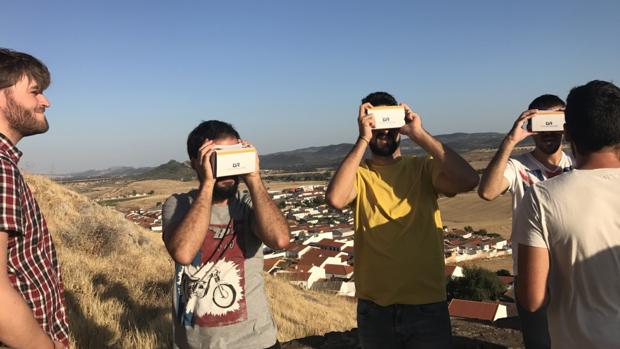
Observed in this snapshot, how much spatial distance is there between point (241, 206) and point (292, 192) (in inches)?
3686

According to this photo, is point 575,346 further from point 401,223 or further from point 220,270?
point 220,270

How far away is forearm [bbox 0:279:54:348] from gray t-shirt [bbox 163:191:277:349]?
79 cm

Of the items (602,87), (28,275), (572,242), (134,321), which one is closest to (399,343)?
(572,242)

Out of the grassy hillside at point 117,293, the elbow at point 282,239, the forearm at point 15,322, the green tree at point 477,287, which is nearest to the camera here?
the forearm at point 15,322

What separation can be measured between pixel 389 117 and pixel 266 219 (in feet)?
3.49

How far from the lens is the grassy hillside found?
4418 mm

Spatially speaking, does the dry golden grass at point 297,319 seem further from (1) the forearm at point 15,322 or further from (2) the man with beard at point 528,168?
(1) the forearm at point 15,322

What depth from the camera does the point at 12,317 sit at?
61.7 inches

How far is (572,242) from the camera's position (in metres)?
1.79

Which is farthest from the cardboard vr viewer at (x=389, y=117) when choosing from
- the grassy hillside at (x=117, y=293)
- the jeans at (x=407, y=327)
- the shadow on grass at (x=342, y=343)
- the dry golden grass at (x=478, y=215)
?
the dry golden grass at (x=478, y=215)

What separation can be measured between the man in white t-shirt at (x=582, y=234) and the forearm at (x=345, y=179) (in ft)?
3.61

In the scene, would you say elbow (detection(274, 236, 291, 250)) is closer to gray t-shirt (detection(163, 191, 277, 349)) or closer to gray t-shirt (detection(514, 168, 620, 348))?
gray t-shirt (detection(163, 191, 277, 349))

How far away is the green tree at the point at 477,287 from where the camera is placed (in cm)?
2070

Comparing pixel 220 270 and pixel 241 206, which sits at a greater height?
pixel 241 206
